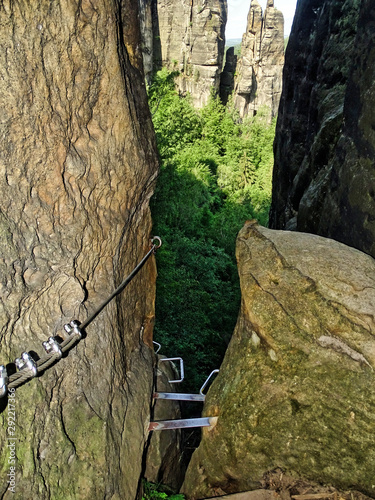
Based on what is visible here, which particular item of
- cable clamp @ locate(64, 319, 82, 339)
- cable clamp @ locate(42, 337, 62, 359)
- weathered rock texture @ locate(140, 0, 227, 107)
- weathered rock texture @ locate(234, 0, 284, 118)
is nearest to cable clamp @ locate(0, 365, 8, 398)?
cable clamp @ locate(42, 337, 62, 359)

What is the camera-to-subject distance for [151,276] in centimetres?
412

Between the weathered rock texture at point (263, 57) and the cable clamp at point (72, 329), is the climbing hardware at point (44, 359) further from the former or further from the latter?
the weathered rock texture at point (263, 57)

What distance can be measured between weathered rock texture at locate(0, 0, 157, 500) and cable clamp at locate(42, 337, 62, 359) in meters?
0.12

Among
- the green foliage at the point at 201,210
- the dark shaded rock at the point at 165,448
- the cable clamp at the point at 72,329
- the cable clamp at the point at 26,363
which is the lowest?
the green foliage at the point at 201,210

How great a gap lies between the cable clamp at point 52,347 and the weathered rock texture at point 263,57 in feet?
99.6

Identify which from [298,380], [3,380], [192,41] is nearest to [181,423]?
[298,380]

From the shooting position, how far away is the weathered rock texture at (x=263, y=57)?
99.8ft

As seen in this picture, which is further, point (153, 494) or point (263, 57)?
point (263, 57)

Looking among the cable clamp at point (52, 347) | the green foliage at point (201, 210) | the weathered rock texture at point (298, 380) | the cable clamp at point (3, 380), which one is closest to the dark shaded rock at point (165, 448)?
the weathered rock texture at point (298, 380)

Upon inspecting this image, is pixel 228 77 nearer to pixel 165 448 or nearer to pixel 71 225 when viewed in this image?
pixel 165 448

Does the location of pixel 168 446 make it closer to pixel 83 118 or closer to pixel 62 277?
pixel 62 277

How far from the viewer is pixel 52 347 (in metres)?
2.26

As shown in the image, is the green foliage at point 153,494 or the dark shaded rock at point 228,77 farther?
the dark shaded rock at point 228,77

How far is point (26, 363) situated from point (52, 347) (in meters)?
0.21
